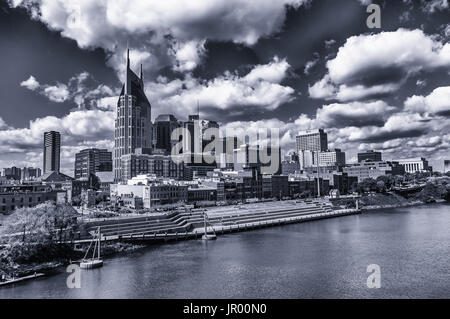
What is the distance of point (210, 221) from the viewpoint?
310 ft

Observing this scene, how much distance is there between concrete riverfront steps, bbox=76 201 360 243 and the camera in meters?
74.4

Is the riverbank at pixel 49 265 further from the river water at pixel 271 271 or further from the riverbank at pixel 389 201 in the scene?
the riverbank at pixel 389 201

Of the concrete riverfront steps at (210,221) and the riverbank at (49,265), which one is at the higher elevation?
the concrete riverfront steps at (210,221)

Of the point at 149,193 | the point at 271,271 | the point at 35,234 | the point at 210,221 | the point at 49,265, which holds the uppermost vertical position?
the point at 149,193

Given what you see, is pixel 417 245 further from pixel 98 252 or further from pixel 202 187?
pixel 202 187

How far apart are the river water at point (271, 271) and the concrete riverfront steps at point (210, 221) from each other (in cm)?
713

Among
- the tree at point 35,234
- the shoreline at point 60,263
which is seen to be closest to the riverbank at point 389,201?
the shoreline at point 60,263

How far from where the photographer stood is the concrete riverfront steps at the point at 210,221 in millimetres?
74375

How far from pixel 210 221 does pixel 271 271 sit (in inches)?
1894

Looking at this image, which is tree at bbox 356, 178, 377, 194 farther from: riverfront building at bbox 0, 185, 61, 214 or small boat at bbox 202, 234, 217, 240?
riverfront building at bbox 0, 185, 61, 214
